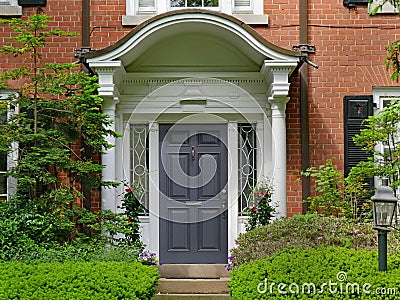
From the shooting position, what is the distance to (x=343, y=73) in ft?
34.8

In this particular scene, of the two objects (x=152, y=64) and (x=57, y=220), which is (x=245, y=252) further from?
(x=152, y=64)

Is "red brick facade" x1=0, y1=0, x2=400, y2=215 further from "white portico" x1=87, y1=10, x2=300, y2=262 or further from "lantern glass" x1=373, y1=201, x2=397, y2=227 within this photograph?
"lantern glass" x1=373, y1=201, x2=397, y2=227

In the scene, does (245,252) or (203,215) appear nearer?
(245,252)

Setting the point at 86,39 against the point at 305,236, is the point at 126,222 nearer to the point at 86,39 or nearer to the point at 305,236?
the point at 305,236

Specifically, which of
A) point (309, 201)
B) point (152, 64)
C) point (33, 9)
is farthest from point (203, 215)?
point (33, 9)

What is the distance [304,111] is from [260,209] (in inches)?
62.6

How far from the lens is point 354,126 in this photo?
1041 cm

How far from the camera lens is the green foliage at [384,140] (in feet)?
31.5

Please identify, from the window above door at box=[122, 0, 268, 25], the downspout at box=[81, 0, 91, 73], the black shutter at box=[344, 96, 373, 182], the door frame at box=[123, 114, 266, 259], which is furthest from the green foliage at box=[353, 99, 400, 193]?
the downspout at box=[81, 0, 91, 73]

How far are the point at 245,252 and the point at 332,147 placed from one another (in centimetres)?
265

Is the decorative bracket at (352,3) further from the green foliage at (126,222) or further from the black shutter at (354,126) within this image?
the green foliage at (126,222)

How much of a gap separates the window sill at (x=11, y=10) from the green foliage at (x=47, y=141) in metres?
1.16

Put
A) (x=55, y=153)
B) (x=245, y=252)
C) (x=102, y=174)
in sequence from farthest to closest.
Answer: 1. (x=102, y=174)
2. (x=55, y=153)
3. (x=245, y=252)

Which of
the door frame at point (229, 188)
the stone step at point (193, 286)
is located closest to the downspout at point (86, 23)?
the door frame at point (229, 188)
